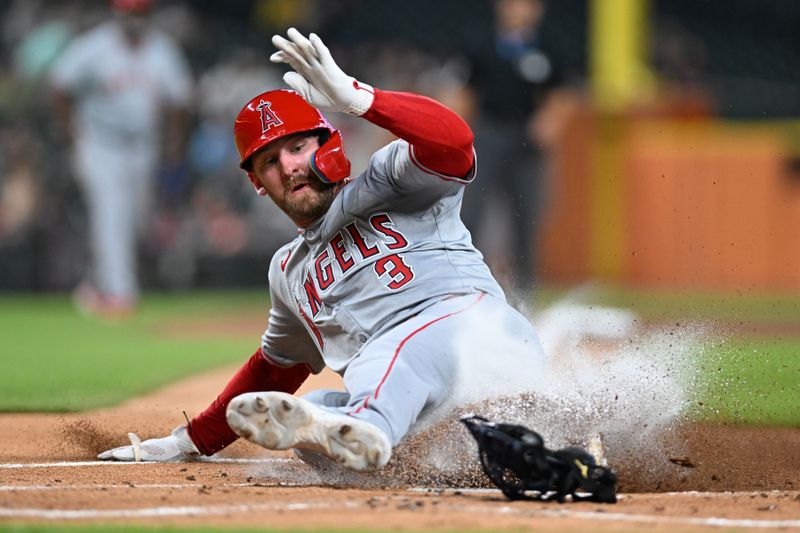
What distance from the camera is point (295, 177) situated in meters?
4.44

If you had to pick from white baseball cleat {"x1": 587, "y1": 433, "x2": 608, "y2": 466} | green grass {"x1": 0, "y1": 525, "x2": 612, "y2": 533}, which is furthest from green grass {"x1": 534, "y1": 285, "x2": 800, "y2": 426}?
green grass {"x1": 0, "y1": 525, "x2": 612, "y2": 533}

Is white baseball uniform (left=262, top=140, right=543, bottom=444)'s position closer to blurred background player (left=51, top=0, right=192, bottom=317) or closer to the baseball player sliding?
the baseball player sliding

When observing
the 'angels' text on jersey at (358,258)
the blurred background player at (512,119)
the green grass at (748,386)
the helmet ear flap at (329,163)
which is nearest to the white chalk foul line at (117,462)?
the 'angels' text on jersey at (358,258)

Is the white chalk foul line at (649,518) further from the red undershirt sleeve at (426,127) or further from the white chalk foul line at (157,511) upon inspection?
the red undershirt sleeve at (426,127)

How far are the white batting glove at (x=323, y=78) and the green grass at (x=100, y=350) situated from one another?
265cm

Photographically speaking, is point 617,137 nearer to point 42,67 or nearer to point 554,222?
point 554,222

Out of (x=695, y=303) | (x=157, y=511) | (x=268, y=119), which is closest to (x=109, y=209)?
(x=695, y=303)

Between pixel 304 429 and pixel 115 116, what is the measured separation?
837 centimetres

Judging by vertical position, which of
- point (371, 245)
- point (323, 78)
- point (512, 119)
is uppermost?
point (512, 119)

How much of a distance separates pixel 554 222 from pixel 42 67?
20.5ft

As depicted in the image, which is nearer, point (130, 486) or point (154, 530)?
point (154, 530)

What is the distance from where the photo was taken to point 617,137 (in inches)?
558

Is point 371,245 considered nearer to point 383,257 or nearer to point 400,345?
point 383,257

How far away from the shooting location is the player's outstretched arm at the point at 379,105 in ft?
13.5
